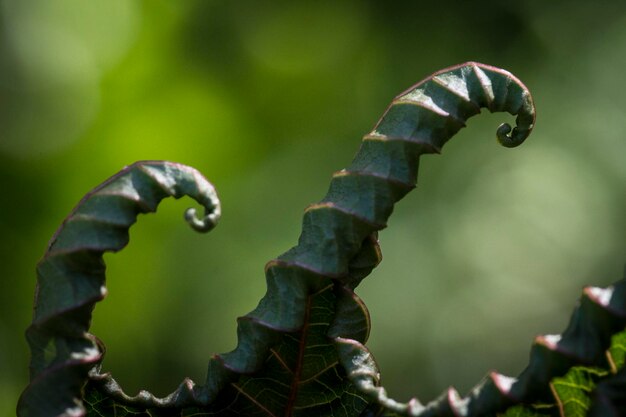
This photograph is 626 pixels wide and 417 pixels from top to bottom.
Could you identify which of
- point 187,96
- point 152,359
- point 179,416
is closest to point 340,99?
point 187,96

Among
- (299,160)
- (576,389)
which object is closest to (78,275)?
(576,389)

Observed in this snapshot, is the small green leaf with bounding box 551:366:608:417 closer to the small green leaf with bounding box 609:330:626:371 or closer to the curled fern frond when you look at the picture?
the small green leaf with bounding box 609:330:626:371

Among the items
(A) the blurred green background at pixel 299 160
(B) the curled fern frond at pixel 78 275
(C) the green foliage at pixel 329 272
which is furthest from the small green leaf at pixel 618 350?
(A) the blurred green background at pixel 299 160

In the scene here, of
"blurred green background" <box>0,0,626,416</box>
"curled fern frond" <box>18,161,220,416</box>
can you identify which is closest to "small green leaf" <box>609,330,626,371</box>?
"curled fern frond" <box>18,161,220,416</box>

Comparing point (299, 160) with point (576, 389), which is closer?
point (576, 389)

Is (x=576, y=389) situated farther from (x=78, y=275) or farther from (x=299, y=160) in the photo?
(x=299, y=160)

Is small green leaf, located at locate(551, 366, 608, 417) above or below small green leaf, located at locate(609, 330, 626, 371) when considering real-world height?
below

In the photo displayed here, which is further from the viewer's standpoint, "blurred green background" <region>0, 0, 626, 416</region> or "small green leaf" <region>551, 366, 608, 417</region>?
"blurred green background" <region>0, 0, 626, 416</region>
